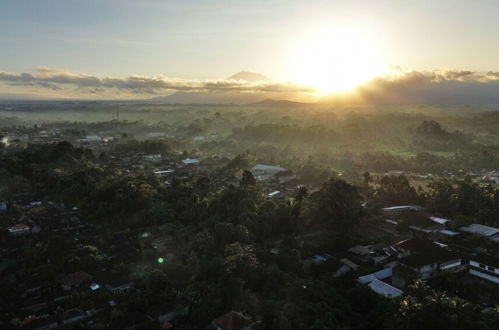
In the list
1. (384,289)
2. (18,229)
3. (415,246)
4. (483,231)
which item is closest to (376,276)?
(384,289)

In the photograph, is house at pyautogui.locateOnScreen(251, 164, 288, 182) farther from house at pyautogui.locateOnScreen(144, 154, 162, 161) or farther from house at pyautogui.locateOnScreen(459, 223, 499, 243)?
house at pyautogui.locateOnScreen(459, 223, 499, 243)

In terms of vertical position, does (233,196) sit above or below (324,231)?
above

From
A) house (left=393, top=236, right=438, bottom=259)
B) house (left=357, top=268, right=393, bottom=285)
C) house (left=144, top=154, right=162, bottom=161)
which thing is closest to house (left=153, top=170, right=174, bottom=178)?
house (left=144, top=154, right=162, bottom=161)

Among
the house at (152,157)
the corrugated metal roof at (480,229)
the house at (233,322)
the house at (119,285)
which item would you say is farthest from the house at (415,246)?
the house at (152,157)

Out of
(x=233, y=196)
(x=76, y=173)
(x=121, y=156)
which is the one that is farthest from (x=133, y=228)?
(x=121, y=156)

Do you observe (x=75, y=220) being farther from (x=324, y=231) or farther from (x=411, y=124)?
(x=411, y=124)

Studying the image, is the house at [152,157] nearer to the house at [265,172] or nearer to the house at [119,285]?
the house at [265,172]

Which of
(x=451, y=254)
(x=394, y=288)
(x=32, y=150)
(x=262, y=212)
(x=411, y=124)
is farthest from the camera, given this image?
(x=411, y=124)
